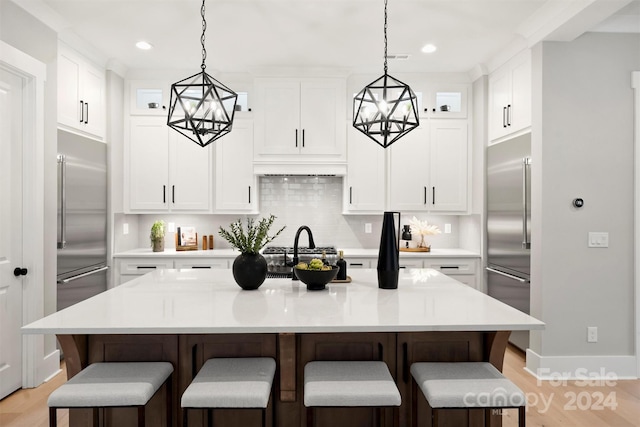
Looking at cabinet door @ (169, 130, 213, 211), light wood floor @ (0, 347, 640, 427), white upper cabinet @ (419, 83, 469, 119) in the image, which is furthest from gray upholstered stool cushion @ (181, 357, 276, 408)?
white upper cabinet @ (419, 83, 469, 119)

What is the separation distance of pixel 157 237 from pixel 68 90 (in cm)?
162

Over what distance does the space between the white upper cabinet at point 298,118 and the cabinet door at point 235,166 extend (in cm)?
13

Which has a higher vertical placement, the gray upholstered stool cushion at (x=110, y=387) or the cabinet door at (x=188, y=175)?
the cabinet door at (x=188, y=175)

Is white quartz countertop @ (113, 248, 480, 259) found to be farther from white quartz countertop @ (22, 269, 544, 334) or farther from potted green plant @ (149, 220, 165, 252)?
white quartz countertop @ (22, 269, 544, 334)

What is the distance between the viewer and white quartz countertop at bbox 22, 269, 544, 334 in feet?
5.47

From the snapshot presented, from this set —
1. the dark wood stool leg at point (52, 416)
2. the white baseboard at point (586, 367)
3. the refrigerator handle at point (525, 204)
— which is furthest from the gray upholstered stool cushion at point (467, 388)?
the refrigerator handle at point (525, 204)

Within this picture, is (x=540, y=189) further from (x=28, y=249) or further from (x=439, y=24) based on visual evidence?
(x=28, y=249)

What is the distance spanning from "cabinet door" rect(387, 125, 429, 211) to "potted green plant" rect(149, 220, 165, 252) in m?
2.48

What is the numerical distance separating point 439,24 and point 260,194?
2.58m

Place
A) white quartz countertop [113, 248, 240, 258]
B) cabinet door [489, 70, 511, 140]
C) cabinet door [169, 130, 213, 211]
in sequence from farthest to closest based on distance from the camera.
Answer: cabinet door [169, 130, 213, 211], white quartz countertop [113, 248, 240, 258], cabinet door [489, 70, 511, 140]

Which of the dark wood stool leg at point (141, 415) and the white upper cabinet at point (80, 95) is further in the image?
the white upper cabinet at point (80, 95)

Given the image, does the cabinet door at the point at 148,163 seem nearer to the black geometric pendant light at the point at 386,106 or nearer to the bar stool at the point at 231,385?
the black geometric pendant light at the point at 386,106

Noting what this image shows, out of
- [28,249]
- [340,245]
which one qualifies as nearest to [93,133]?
[28,249]

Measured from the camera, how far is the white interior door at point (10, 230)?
9.27 ft
